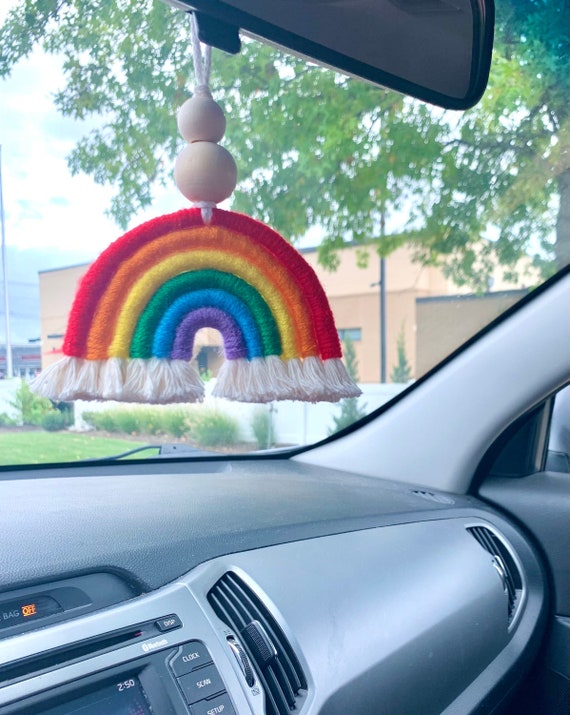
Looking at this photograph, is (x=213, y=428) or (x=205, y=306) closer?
(x=205, y=306)

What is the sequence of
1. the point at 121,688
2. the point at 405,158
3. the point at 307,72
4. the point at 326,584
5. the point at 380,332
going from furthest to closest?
the point at 380,332 → the point at 405,158 → the point at 307,72 → the point at 326,584 → the point at 121,688

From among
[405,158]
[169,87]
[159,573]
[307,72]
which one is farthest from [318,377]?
[405,158]

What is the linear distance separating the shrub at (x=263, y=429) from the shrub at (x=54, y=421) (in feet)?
2.43

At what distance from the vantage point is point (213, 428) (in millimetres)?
2361

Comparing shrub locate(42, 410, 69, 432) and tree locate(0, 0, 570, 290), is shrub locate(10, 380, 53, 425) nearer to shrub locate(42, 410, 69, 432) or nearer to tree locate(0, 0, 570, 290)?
shrub locate(42, 410, 69, 432)

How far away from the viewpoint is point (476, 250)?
3238mm

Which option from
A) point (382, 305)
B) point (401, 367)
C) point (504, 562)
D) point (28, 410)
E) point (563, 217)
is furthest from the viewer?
point (382, 305)

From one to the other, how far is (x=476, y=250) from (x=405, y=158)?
0.69m

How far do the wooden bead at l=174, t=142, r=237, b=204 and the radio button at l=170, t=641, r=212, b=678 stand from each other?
857 millimetres

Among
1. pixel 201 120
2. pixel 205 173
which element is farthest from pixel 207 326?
pixel 201 120

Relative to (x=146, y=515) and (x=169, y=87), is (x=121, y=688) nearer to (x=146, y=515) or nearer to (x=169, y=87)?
(x=146, y=515)

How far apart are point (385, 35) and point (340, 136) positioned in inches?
58.5

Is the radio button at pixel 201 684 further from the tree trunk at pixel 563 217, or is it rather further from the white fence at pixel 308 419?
the tree trunk at pixel 563 217

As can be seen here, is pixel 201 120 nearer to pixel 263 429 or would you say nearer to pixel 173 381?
pixel 173 381
